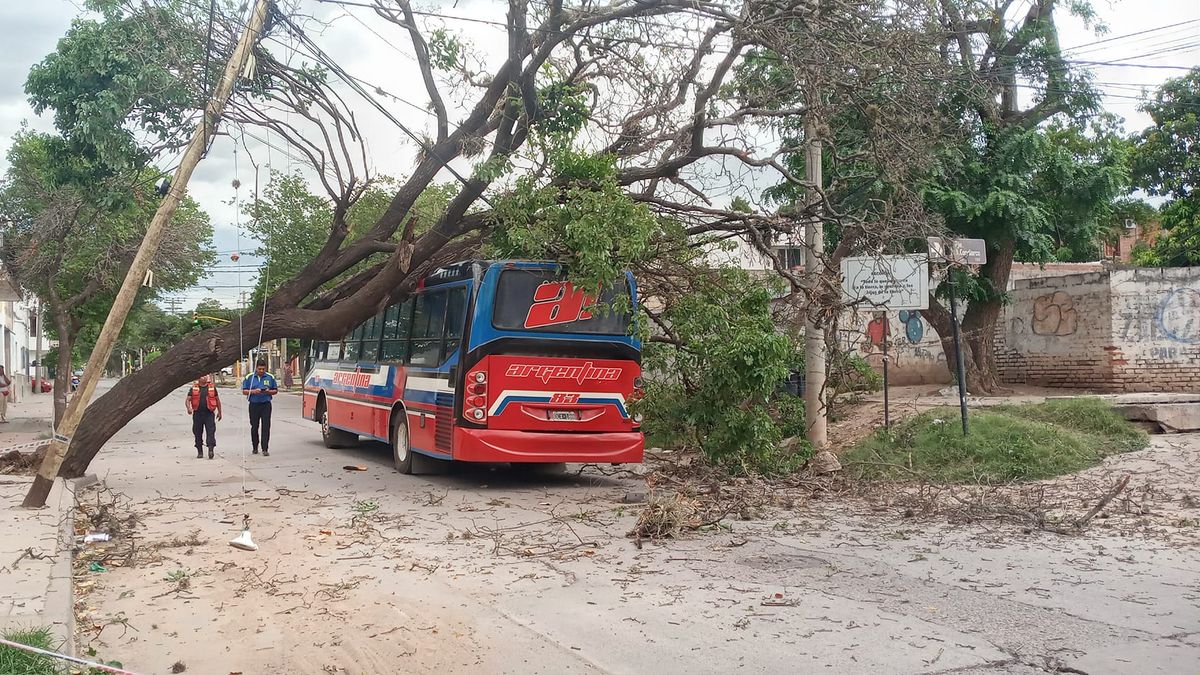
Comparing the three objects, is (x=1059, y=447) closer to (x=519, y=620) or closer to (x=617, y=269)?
(x=617, y=269)

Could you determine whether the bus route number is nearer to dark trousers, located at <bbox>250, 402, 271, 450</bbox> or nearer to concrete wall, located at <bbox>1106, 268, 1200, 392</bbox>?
dark trousers, located at <bbox>250, 402, 271, 450</bbox>

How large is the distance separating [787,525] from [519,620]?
394 centimetres

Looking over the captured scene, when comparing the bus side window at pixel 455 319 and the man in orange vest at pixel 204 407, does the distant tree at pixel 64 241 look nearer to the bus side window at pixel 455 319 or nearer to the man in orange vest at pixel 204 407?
the man in orange vest at pixel 204 407

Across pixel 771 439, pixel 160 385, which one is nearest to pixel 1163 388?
pixel 771 439

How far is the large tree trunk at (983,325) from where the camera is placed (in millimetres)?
17234

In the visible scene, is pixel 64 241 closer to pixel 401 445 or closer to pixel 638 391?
pixel 401 445

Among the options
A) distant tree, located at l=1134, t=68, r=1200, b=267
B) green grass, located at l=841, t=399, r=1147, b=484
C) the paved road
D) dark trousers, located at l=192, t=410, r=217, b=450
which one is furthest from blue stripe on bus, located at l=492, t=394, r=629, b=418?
distant tree, located at l=1134, t=68, r=1200, b=267

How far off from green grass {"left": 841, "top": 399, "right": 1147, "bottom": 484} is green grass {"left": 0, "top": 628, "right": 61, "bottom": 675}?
8.94m

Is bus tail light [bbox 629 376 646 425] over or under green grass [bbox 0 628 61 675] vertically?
over

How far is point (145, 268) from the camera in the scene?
902 centimetres

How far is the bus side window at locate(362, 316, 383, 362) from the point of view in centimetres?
1521

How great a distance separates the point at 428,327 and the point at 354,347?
13.4 ft

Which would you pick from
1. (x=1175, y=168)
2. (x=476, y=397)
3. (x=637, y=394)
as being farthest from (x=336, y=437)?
(x=1175, y=168)

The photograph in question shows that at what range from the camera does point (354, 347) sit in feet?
54.2
